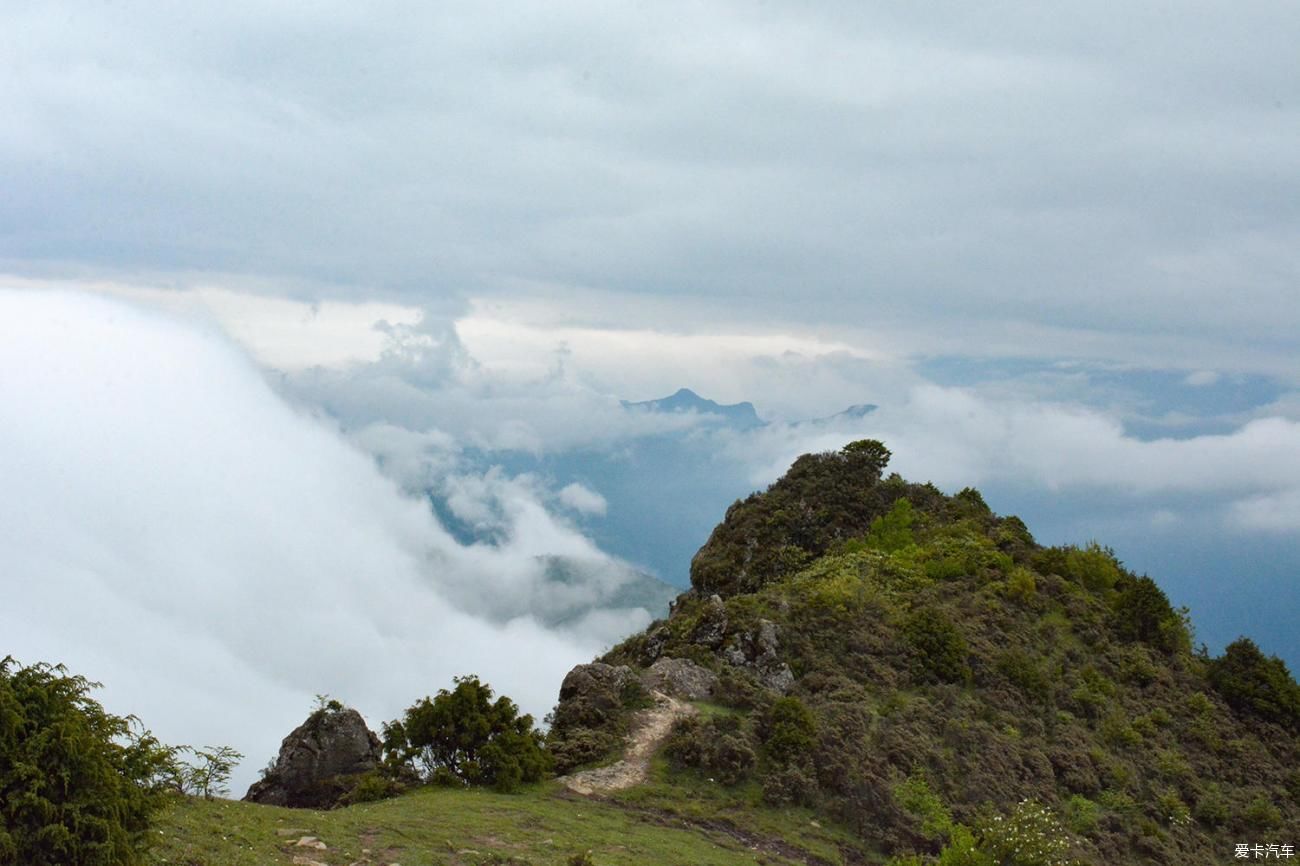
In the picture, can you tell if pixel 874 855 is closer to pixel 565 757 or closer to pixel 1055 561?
pixel 565 757

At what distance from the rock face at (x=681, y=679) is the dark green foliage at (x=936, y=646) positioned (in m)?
8.84

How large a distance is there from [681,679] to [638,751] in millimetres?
4962

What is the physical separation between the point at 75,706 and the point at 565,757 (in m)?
15.9

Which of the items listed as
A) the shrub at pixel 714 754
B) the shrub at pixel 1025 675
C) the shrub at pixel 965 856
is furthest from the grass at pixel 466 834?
the shrub at pixel 1025 675

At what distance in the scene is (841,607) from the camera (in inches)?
1598

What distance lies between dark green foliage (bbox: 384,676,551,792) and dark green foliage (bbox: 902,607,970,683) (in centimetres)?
1679

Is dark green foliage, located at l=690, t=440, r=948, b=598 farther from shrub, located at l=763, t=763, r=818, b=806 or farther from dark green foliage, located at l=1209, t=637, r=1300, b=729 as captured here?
shrub, located at l=763, t=763, r=818, b=806

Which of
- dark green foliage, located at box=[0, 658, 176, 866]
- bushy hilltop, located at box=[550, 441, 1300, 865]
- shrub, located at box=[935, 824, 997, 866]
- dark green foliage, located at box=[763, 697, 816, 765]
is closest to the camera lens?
dark green foliage, located at box=[0, 658, 176, 866]

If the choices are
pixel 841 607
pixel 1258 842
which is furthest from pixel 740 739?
pixel 1258 842

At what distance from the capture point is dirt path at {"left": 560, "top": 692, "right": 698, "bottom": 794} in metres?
27.9

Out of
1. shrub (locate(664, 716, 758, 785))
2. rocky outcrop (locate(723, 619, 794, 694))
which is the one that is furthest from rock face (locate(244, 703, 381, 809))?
rocky outcrop (locate(723, 619, 794, 694))

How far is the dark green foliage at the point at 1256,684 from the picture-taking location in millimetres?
42656

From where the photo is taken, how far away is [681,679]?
3456 centimetres

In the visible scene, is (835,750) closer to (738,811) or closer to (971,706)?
(738,811)
